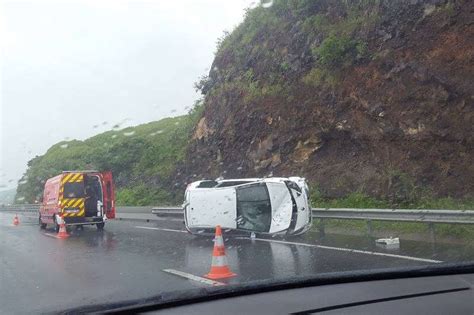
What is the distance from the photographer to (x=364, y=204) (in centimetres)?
1506

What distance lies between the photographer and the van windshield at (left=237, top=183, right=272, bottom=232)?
1327 centimetres

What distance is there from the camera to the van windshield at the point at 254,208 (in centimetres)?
1327

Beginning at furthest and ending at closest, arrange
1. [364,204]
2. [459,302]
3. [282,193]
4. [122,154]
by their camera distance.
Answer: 1. [122,154]
2. [364,204]
3. [282,193]
4. [459,302]

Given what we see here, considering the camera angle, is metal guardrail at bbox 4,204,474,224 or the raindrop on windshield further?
the raindrop on windshield

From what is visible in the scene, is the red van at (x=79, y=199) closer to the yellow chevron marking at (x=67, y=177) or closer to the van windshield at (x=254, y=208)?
the yellow chevron marking at (x=67, y=177)

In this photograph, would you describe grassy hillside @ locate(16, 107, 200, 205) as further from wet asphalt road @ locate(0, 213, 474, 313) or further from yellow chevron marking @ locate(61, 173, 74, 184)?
wet asphalt road @ locate(0, 213, 474, 313)

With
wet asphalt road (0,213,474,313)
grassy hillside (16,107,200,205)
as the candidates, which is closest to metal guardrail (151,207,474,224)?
wet asphalt road (0,213,474,313)

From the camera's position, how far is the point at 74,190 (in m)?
20.1

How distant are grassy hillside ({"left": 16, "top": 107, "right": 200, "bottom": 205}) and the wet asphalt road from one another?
40.1ft

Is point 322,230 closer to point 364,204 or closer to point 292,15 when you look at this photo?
point 364,204

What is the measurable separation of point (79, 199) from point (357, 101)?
9906 mm

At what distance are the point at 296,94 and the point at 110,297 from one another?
44.4 ft

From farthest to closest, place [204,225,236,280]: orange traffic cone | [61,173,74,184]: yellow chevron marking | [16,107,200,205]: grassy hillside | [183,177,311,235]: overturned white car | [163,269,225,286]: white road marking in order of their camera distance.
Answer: [16,107,200,205]: grassy hillside < [61,173,74,184]: yellow chevron marking < [183,177,311,235]: overturned white car < [204,225,236,280]: orange traffic cone < [163,269,225,286]: white road marking

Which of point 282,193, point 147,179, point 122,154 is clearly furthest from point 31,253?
point 122,154
